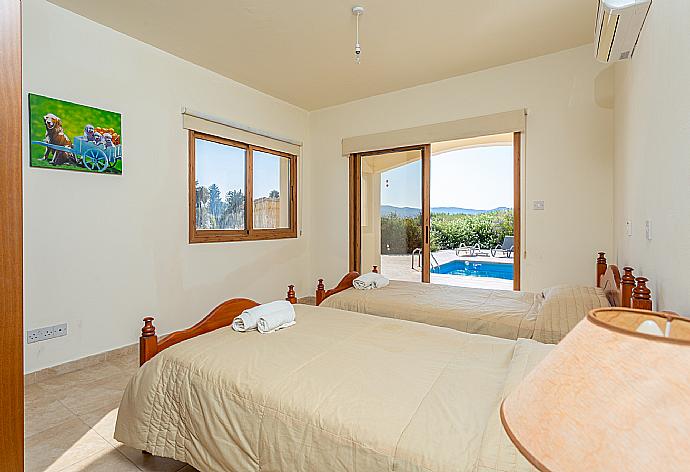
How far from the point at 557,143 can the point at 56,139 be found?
433 centimetres

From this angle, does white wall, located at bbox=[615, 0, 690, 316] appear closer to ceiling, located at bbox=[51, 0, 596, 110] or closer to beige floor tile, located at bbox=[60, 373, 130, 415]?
ceiling, located at bbox=[51, 0, 596, 110]

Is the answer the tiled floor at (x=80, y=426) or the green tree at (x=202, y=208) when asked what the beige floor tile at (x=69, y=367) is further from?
the green tree at (x=202, y=208)

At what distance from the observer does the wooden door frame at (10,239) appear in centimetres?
78

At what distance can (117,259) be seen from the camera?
10.6 ft

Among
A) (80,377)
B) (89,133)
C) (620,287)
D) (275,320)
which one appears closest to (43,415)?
(80,377)

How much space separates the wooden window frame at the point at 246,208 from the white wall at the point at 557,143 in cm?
199

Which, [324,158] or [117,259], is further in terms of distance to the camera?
[324,158]

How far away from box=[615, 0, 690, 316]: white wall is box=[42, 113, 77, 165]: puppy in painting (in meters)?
3.65

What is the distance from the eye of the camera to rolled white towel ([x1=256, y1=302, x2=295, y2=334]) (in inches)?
77.2

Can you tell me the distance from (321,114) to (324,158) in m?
0.62

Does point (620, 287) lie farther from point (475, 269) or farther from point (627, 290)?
point (475, 269)

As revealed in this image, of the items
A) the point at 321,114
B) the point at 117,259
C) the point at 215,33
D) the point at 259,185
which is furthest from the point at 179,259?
the point at 321,114

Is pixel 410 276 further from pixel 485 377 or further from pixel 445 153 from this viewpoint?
pixel 485 377

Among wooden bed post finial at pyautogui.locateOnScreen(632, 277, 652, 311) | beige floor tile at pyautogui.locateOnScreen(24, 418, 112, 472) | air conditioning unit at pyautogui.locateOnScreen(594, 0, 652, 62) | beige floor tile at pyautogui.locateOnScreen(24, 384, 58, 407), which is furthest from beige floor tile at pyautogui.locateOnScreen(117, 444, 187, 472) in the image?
air conditioning unit at pyautogui.locateOnScreen(594, 0, 652, 62)
